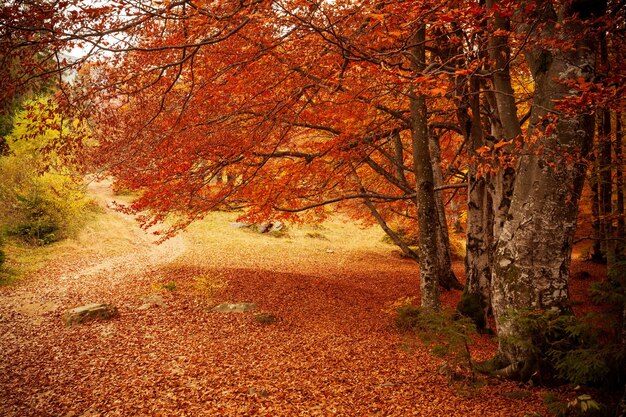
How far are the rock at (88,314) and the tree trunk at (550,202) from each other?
779cm

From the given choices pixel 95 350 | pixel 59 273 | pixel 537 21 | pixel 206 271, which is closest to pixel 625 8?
pixel 537 21

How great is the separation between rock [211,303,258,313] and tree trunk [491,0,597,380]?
18.6 ft

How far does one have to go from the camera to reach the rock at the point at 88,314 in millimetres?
8170

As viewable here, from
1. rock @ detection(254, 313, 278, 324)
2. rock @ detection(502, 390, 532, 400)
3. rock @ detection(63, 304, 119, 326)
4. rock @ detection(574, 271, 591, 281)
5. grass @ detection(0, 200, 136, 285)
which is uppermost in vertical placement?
grass @ detection(0, 200, 136, 285)

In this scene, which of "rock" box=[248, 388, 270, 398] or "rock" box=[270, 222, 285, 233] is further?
"rock" box=[270, 222, 285, 233]

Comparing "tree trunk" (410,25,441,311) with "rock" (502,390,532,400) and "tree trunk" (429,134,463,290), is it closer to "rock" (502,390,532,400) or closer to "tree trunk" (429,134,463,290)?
"rock" (502,390,532,400)

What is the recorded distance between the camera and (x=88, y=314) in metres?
8.26

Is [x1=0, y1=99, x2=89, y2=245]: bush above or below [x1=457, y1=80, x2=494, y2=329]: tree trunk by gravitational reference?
above

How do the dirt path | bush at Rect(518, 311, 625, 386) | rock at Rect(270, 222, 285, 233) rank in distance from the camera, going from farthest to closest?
rock at Rect(270, 222, 285, 233) → the dirt path → bush at Rect(518, 311, 625, 386)

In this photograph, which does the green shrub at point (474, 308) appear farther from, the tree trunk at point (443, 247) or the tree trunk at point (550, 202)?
the tree trunk at point (550, 202)

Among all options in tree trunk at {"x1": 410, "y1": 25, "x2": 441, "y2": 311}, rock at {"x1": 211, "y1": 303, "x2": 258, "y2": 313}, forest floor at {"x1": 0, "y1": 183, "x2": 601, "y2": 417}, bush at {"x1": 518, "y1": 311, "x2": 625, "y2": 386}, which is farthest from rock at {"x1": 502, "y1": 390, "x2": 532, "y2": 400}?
rock at {"x1": 211, "y1": 303, "x2": 258, "y2": 313}

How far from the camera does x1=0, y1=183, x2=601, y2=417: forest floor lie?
4.71 metres

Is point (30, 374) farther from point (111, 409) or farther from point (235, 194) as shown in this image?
point (235, 194)

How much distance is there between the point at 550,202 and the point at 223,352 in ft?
17.7
